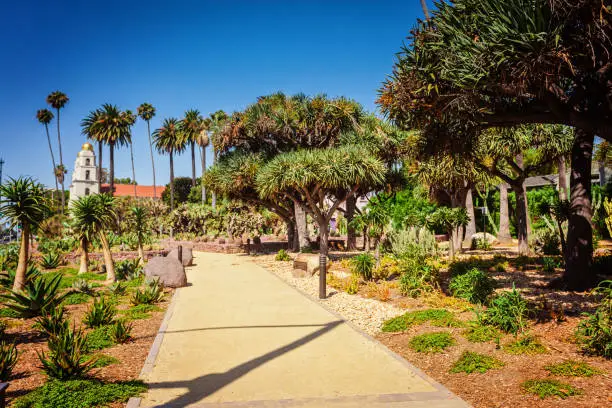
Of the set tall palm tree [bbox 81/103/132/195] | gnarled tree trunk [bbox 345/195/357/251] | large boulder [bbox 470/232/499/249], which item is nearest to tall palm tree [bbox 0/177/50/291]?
gnarled tree trunk [bbox 345/195/357/251]

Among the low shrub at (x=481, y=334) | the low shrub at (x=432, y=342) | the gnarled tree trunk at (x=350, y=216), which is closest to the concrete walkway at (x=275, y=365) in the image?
the low shrub at (x=432, y=342)

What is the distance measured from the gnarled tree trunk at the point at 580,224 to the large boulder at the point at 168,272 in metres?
11.0

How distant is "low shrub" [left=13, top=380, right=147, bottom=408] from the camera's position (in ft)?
14.9

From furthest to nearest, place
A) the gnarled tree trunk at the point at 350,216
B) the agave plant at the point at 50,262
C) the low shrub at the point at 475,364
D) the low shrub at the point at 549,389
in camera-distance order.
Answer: the gnarled tree trunk at the point at 350,216 < the agave plant at the point at 50,262 < the low shrub at the point at 475,364 < the low shrub at the point at 549,389

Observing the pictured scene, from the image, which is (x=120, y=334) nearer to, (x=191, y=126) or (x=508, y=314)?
(x=508, y=314)

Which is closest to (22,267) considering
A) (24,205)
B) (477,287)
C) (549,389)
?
(24,205)

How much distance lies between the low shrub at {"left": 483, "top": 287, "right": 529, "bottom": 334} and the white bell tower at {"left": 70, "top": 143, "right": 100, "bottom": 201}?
271ft

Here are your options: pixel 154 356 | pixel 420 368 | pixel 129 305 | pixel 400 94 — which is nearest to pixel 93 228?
pixel 129 305

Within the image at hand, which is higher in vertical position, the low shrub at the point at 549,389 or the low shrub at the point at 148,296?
the low shrub at the point at 148,296

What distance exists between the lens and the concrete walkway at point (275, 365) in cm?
498

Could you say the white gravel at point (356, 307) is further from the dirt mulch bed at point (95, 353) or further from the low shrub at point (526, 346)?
the dirt mulch bed at point (95, 353)

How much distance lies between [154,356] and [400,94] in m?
7.28

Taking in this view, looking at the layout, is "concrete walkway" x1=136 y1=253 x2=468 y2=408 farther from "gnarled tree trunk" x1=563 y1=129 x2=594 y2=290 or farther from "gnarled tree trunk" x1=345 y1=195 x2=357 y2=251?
"gnarled tree trunk" x1=345 y1=195 x2=357 y2=251

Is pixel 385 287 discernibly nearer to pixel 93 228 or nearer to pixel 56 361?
pixel 56 361
